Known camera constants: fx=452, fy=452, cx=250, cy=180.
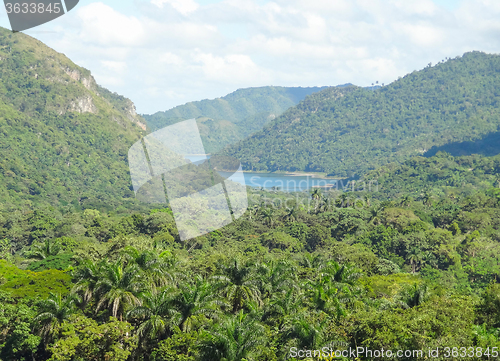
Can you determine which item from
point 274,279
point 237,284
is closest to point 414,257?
point 274,279

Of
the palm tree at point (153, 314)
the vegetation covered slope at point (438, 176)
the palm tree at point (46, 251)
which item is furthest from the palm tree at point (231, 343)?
the vegetation covered slope at point (438, 176)

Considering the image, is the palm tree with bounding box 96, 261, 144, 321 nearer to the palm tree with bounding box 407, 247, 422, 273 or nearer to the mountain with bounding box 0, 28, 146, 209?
the palm tree with bounding box 407, 247, 422, 273

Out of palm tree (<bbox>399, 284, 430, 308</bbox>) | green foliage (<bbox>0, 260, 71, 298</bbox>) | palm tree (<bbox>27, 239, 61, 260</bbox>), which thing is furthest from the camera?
palm tree (<bbox>27, 239, 61, 260</bbox>)

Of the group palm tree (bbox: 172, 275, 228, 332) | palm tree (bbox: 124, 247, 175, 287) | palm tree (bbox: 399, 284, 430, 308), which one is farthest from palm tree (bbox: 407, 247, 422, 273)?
palm tree (bbox: 172, 275, 228, 332)

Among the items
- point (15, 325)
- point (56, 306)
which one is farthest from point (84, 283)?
point (15, 325)

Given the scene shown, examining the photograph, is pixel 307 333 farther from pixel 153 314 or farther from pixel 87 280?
pixel 87 280

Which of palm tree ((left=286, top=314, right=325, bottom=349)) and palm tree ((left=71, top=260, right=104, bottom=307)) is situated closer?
palm tree ((left=286, top=314, right=325, bottom=349))

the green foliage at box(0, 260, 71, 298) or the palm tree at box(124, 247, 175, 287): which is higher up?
the palm tree at box(124, 247, 175, 287)

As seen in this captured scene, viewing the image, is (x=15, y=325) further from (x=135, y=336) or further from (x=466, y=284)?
(x=466, y=284)
